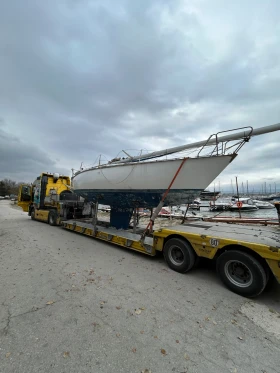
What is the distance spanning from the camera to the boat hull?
4570 millimetres

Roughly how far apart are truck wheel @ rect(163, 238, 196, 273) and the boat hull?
1.44m

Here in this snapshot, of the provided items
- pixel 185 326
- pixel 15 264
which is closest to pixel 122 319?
pixel 185 326

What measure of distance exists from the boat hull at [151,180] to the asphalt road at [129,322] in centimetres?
203

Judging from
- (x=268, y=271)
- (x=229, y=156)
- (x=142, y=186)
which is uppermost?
(x=229, y=156)

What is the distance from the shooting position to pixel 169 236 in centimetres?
432

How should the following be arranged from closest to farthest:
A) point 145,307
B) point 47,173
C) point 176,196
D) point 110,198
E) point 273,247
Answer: point 145,307 < point 273,247 < point 176,196 < point 110,198 < point 47,173

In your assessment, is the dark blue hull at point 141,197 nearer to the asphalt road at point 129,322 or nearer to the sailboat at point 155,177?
the sailboat at point 155,177

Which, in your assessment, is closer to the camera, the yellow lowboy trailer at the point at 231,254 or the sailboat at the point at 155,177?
the yellow lowboy trailer at the point at 231,254

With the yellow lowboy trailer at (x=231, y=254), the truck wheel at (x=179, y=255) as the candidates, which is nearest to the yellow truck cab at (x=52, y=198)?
the yellow lowboy trailer at (x=231, y=254)

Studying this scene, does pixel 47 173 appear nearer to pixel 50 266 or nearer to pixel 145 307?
pixel 50 266

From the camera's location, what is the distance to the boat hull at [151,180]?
457 centimetres

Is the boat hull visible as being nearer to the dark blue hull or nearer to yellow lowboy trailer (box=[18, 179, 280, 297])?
the dark blue hull

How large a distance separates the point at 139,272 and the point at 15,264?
288 centimetres

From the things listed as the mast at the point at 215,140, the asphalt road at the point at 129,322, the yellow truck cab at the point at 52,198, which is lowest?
the asphalt road at the point at 129,322
